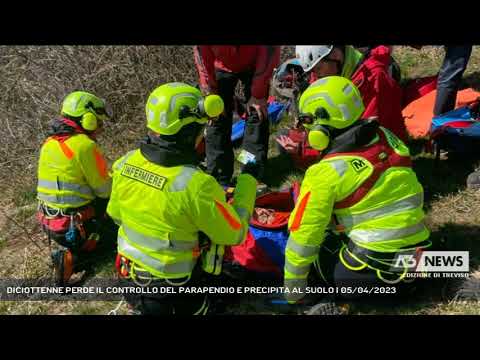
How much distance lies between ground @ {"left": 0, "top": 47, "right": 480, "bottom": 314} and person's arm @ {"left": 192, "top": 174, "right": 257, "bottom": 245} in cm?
103

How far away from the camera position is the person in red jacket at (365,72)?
4539 millimetres

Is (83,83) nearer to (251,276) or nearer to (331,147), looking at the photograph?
(251,276)

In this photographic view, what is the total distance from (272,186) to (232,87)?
4.35 feet

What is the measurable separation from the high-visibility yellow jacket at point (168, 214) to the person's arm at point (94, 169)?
42.9 inches

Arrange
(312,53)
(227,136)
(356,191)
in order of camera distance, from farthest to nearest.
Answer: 1. (227,136)
2. (312,53)
3. (356,191)

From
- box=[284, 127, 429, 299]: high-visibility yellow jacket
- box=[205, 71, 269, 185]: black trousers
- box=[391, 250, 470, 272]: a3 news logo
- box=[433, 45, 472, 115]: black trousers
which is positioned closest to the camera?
box=[284, 127, 429, 299]: high-visibility yellow jacket

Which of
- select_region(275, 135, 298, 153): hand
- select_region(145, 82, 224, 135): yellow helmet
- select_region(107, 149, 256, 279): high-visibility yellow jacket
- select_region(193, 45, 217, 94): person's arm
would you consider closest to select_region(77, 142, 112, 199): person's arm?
select_region(107, 149, 256, 279): high-visibility yellow jacket

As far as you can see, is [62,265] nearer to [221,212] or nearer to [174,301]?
[174,301]

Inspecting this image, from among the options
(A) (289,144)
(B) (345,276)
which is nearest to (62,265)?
(B) (345,276)

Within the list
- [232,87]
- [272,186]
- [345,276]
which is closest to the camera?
[345,276]

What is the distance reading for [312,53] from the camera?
4508mm

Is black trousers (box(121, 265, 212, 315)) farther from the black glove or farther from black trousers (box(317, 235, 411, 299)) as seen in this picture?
black trousers (box(317, 235, 411, 299))

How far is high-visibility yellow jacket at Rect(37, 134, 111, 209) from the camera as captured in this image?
4.62 meters

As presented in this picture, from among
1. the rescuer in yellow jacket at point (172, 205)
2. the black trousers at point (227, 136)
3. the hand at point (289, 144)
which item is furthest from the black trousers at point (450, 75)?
the rescuer in yellow jacket at point (172, 205)
